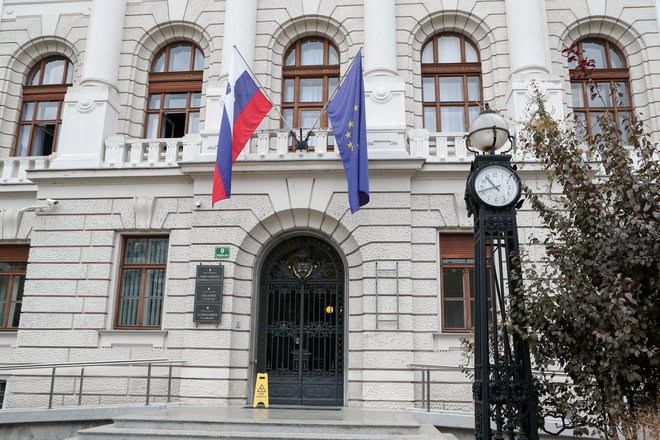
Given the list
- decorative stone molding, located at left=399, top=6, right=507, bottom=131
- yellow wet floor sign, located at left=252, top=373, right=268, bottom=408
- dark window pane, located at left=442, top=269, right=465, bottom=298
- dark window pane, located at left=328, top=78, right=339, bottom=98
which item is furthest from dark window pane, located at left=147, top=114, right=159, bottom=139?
dark window pane, located at left=442, top=269, right=465, bottom=298

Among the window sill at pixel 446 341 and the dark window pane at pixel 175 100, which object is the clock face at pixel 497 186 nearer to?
the window sill at pixel 446 341

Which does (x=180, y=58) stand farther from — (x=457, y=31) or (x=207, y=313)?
(x=457, y=31)

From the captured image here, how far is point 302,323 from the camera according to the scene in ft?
44.2

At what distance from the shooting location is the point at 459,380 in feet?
40.6

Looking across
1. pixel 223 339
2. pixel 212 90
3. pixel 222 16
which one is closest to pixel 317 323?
pixel 223 339

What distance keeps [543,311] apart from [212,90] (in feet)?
35.2

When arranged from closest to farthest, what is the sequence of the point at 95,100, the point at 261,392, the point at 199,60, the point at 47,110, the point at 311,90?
1. the point at 261,392
2. the point at 95,100
3. the point at 311,90
4. the point at 199,60
5. the point at 47,110

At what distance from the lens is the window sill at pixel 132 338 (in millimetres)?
13516

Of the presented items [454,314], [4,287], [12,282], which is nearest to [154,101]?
[12,282]

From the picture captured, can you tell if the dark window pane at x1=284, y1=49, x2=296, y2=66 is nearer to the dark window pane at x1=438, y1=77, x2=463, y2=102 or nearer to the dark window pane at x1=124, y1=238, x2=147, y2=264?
the dark window pane at x1=438, y1=77, x2=463, y2=102

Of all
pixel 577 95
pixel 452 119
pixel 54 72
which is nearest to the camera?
pixel 452 119

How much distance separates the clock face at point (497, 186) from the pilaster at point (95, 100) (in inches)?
432

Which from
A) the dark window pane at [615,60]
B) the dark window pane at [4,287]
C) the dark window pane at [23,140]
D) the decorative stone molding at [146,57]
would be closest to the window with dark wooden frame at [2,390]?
the dark window pane at [4,287]

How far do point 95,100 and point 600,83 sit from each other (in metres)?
13.9
